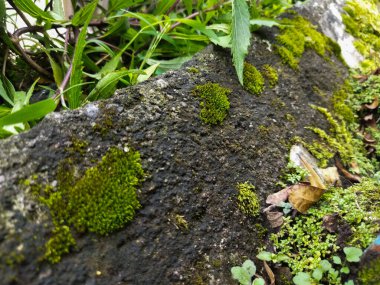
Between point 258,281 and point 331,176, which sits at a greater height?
point 258,281

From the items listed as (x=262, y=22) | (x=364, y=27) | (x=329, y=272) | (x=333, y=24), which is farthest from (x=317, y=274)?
(x=364, y=27)

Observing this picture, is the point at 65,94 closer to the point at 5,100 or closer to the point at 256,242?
the point at 5,100

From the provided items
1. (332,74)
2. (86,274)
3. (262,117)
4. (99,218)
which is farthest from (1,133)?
(332,74)

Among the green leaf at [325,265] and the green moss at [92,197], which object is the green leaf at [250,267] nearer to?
the green leaf at [325,265]

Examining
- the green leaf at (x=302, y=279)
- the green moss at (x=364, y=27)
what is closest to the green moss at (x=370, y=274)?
the green leaf at (x=302, y=279)

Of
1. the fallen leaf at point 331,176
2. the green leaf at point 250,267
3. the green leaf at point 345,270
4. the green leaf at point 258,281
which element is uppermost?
the green leaf at point 258,281

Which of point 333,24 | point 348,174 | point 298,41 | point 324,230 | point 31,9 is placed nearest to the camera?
point 324,230

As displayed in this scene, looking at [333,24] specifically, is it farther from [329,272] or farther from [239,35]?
[329,272]
